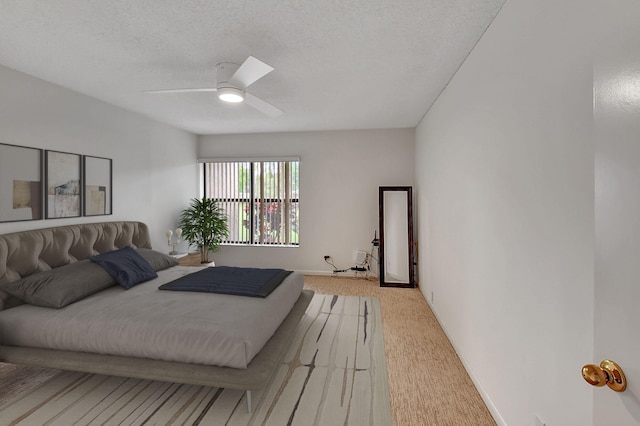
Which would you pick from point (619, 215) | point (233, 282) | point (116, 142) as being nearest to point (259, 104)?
point (233, 282)

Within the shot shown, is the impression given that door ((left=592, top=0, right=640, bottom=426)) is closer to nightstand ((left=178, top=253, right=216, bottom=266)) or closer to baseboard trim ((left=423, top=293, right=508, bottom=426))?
baseboard trim ((left=423, top=293, right=508, bottom=426))

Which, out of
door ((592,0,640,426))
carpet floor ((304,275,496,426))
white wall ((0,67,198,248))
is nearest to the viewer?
door ((592,0,640,426))

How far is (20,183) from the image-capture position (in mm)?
2893

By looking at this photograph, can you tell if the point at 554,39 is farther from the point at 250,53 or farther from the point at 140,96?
the point at 140,96

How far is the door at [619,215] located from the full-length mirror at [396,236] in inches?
161

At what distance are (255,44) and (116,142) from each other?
9.11 feet

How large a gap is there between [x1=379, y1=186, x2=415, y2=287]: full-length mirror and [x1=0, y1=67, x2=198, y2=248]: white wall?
360 centimetres

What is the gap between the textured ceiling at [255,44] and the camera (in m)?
1.92

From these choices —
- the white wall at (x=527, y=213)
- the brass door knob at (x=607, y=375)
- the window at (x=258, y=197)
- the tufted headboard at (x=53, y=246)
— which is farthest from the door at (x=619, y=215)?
the window at (x=258, y=197)

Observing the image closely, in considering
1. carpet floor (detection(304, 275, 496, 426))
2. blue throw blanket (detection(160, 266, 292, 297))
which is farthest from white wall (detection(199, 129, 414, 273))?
blue throw blanket (detection(160, 266, 292, 297))

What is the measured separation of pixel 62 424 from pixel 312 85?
11.2ft

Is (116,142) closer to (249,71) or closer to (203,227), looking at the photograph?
(203,227)

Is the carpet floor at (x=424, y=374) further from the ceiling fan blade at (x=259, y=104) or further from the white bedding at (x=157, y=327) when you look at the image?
the ceiling fan blade at (x=259, y=104)

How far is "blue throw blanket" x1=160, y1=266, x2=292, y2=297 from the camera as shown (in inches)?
108
